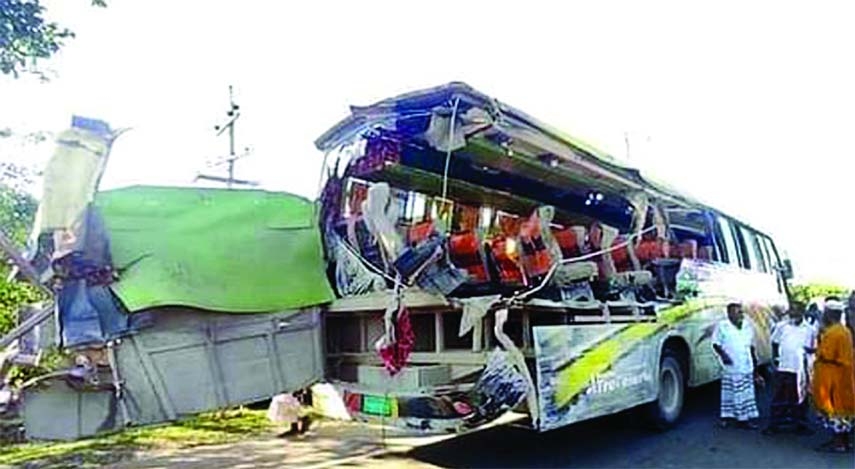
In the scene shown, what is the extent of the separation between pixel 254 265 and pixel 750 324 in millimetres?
6344

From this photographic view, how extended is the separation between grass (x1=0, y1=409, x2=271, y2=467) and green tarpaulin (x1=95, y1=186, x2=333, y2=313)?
1.83m

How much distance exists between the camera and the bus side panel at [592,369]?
6266 mm

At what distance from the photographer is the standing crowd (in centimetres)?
763

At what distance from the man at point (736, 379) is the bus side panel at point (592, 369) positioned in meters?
1.22

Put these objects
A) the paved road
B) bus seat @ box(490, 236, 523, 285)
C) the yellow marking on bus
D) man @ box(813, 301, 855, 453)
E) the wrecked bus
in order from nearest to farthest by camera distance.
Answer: the wrecked bus < the yellow marking on bus < bus seat @ box(490, 236, 523, 285) < the paved road < man @ box(813, 301, 855, 453)

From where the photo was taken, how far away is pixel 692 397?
1033cm

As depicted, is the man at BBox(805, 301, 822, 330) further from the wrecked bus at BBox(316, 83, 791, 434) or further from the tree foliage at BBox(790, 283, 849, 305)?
the tree foliage at BBox(790, 283, 849, 305)

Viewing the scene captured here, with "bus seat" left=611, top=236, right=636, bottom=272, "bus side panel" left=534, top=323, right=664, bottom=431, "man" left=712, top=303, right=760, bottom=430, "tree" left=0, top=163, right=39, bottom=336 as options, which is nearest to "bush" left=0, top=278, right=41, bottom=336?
"tree" left=0, top=163, right=39, bottom=336

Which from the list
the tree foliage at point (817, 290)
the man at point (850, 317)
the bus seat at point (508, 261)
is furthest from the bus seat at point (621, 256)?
the tree foliage at point (817, 290)

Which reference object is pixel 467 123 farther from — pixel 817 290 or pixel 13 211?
pixel 817 290

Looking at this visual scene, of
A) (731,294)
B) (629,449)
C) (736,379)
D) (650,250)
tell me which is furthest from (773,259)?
(629,449)

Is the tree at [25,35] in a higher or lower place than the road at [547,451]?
higher

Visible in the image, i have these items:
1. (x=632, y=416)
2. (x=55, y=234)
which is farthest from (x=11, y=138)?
(x=632, y=416)

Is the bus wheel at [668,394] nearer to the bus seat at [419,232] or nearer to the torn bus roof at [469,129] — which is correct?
the torn bus roof at [469,129]
